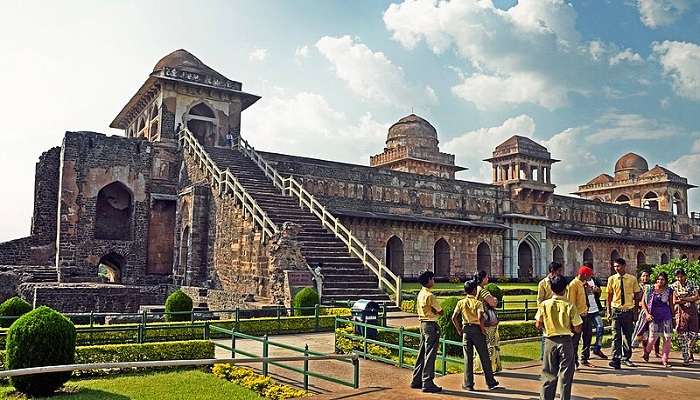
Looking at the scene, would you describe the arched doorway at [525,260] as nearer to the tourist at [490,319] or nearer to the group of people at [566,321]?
the group of people at [566,321]

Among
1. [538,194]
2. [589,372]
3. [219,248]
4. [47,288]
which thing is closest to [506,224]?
[538,194]

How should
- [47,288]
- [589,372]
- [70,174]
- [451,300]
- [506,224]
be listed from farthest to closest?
1. [506,224]
2. [70,174]
3. [47,288]
4. [451,300]
5. [589,372]

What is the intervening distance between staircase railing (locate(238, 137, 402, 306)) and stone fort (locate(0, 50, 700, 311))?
0.08 meters

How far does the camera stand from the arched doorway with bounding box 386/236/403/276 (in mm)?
33719

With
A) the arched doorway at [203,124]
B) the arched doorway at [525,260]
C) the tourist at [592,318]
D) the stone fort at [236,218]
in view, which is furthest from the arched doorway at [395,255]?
the tourist at [592,318]

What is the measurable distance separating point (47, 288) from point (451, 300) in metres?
15.0

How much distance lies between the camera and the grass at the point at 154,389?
9.38 m

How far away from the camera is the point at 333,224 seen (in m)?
23.5

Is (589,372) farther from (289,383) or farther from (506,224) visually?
(506,224)

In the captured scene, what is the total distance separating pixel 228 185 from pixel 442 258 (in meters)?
16.2

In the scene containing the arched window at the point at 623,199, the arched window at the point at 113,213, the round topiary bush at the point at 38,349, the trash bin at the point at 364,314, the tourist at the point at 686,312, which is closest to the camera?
the round topiary bush at the point at 38,349

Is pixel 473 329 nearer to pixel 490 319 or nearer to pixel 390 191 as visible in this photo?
pixel 490 319

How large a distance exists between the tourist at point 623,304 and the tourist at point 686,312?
90 cm

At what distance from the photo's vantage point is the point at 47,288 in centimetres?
2102
